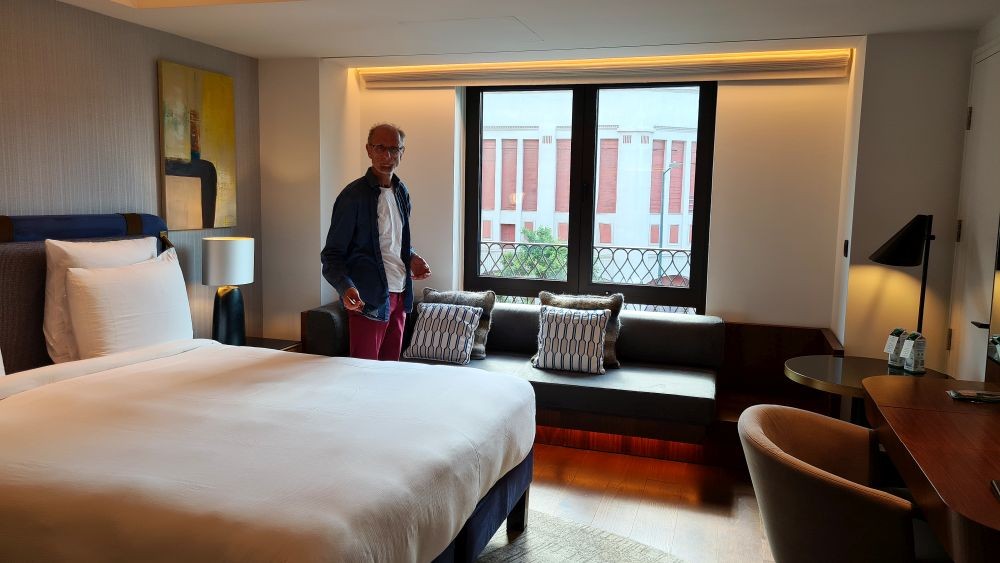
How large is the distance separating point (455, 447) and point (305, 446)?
421 mm

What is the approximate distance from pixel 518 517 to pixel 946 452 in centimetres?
169

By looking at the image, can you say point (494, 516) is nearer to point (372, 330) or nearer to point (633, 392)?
point (372, 330)

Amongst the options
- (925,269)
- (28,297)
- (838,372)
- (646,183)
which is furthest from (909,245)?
(28,297)

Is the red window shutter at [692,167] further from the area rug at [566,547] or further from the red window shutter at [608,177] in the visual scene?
the area rug at [566,547]

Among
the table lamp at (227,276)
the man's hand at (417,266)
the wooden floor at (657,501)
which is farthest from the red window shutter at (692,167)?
the table lamp at (227,276)

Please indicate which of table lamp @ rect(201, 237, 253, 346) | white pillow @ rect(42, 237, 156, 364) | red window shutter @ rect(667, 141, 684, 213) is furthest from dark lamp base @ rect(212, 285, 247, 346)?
red window shutter @ rect(667, 141, 684, 213)

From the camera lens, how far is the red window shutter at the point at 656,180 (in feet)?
14.7

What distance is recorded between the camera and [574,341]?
159 inches

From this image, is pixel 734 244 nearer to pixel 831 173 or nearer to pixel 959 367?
pixel 831 173

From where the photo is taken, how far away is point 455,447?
6.75ft

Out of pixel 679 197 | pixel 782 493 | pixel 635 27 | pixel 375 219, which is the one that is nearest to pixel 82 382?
pixel 375 219

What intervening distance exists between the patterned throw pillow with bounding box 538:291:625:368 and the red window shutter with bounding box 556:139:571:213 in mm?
689

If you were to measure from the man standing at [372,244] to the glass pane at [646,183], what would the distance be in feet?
5.69

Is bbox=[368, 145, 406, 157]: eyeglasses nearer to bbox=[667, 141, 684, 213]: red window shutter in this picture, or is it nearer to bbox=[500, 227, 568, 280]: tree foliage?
bbox=[500, 227, 568, 280]: tree foliage
